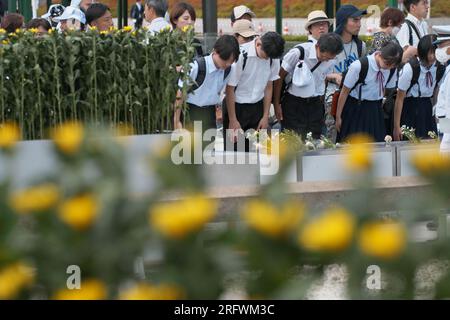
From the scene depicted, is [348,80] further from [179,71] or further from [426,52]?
[179,71]

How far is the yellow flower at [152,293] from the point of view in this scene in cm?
169

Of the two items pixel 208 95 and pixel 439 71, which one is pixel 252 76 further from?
pixel 439 71

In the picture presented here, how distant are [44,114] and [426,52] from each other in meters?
3.61

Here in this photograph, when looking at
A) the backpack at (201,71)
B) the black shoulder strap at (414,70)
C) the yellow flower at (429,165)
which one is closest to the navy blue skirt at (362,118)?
the black shoulder strap at (414,70)

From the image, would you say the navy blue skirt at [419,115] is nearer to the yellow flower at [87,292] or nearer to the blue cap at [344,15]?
the blue cap at [344,15]

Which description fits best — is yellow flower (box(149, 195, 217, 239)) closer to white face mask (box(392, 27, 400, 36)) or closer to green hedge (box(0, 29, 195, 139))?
green hedge (box(0, 29, 195, 139))

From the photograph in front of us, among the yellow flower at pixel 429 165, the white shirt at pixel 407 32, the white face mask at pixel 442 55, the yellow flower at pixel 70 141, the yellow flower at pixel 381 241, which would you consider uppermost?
the white shirt at pixel 407 32

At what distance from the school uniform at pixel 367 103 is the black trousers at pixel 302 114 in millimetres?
213

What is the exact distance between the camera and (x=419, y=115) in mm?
9453

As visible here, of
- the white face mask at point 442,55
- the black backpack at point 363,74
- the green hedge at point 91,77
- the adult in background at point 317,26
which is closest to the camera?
the green hedge at point 91,77

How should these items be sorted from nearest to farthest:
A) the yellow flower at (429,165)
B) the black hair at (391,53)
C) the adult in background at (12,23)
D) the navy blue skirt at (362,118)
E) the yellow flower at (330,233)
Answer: the yellow flower at (330,233)
the yellow flower at (429,165)
the black hair at (391,53)
the navy blue skirt at (362,118)
the adult in background at (12,23)

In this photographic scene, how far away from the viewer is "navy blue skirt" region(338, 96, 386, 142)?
9.17m
